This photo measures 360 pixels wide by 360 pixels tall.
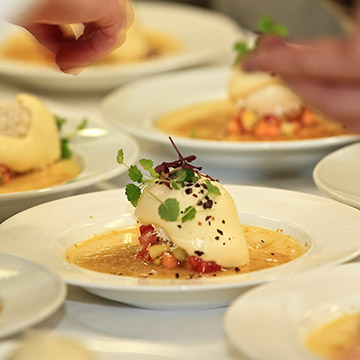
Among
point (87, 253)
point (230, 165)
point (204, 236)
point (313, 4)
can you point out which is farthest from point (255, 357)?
point (313, 4)

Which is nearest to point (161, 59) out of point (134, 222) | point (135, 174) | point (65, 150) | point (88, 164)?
point (65, 150)

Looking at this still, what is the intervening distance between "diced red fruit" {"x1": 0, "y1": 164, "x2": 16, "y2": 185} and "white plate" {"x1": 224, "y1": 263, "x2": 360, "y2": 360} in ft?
4.02

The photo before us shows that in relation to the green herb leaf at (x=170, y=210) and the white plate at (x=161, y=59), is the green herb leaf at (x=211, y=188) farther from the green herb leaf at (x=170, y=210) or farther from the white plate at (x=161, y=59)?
the white plate at (x=161, y=59)

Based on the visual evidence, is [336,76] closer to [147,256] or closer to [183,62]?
[147,256]

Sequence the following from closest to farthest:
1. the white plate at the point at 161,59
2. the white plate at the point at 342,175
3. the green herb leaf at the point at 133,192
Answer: the green herb leaf at the point at 133,192, the white plate at the point at 342,175, the white plate at the point at 161,59

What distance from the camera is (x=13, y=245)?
5.86ft

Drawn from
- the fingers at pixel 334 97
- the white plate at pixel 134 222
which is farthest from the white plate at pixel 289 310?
the fingers at pixel 334 97

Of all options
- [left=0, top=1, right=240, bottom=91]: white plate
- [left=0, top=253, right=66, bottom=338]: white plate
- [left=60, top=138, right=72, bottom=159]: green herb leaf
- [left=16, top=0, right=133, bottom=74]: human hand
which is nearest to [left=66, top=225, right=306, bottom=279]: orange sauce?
[left=0, top=253, right=66, bottom=338]: white plate

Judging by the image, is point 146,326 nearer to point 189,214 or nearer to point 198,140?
point 189,214

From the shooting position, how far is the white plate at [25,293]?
4.41 ft

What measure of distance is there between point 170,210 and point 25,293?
396mm

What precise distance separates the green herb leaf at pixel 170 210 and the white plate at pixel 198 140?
0.73 meters

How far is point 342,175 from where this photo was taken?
2.20 metres

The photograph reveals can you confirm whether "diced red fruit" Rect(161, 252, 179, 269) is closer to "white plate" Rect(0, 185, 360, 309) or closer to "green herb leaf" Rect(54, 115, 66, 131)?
"white plate" Rect(0, 185, 360, 309)
